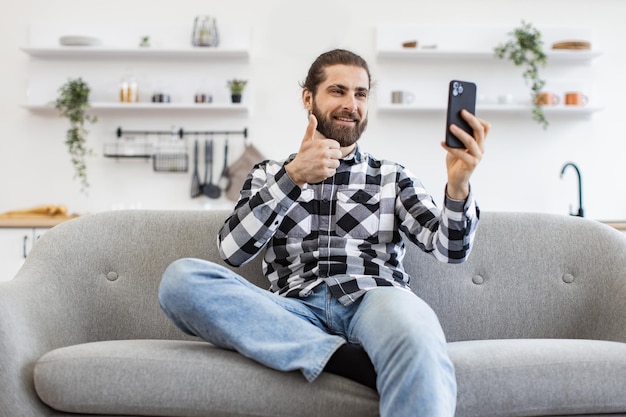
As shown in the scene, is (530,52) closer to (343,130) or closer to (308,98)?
(308,98)

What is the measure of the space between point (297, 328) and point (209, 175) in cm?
327

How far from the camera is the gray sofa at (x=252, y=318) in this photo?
1.77 meters

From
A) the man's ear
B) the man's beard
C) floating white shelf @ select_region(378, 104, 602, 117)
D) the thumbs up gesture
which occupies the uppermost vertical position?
floating white shelf @ select_region(378, 104, 602, 117)

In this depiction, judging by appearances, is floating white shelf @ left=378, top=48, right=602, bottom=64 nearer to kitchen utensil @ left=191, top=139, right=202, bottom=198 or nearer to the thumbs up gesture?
kitchen utensil @ left=191, top=139, right=202, bottom=198

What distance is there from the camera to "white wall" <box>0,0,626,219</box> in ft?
16.4

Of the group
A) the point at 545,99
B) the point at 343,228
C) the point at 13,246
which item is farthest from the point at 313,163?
the point at 545,99

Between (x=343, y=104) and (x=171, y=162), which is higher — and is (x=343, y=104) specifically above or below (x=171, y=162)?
above

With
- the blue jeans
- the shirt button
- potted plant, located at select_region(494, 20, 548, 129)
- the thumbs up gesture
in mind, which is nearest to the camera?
the blue jeans

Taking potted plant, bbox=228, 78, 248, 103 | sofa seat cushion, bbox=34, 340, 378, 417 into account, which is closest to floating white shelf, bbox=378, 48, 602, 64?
potted plant, bbox=228, 78, 248, 103

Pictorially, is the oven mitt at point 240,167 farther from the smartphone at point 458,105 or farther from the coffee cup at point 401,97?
the smartphone at point 458,105

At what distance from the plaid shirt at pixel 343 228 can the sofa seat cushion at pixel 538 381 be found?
30cm

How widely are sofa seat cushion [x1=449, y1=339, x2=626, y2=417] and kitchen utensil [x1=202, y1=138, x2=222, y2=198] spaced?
3260 mm

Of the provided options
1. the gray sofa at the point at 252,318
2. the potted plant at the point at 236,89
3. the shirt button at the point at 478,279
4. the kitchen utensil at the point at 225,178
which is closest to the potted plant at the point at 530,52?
the potted plant at the point at 236,89

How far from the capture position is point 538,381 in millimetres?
1785
